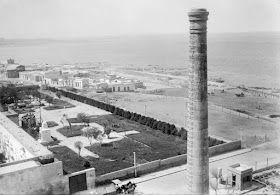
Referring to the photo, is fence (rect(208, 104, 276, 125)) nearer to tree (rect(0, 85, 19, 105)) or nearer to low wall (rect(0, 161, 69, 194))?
low wall (rect(0, 161, 69, 194))

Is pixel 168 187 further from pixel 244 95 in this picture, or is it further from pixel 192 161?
pixel 244 95

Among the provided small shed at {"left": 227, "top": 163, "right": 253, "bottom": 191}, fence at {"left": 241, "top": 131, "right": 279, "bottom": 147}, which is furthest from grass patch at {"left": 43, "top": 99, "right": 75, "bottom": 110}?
small shed at {"left": 227, "top": 163, "right": 253, "bottom": 191}

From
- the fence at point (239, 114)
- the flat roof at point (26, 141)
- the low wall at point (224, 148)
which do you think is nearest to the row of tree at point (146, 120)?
the low wall at point (224, 148)

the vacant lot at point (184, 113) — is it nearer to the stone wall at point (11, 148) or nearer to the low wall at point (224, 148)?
the low wall at point (224, 148)

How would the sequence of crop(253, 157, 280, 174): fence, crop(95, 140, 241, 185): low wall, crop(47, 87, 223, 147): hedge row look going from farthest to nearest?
crop(47, 87, 223, 147): hedge row < crop(253, 157, 280, 174): fence < crop(95, 140, 241, 185): low wall

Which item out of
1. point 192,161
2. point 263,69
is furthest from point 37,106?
→ point 263,69

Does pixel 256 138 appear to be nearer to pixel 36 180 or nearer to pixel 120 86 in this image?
pixel 36 180

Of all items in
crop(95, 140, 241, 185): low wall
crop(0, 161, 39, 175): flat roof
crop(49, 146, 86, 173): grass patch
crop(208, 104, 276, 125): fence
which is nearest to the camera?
crop(0, 161, 39, 175): flat roof
